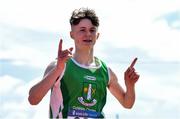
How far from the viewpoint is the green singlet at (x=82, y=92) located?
6.14 m

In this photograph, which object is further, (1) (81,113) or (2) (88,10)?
(2) (88,10)

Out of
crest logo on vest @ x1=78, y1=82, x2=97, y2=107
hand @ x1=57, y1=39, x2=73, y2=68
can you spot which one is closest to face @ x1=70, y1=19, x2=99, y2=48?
crest logo on vest @ x1=78, y1=82, x2=97, y2=107

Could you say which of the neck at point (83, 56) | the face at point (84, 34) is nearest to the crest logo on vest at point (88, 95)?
the neck at point (83, 56)

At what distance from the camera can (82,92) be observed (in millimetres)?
6180

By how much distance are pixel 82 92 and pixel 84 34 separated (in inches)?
22.4

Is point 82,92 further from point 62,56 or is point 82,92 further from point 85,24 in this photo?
point 85,24

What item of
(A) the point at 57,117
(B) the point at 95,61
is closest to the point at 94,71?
(B) the point at 95,61

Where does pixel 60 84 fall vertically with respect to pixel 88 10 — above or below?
below

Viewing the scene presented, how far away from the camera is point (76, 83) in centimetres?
619

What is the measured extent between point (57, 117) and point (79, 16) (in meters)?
1.03

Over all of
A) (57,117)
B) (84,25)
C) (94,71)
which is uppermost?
(84,25)

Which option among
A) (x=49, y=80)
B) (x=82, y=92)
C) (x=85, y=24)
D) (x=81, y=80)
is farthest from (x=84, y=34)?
(x=49, y=80)

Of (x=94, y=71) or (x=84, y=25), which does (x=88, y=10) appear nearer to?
(x=84, y=25)

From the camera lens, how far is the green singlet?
20.1 ft
